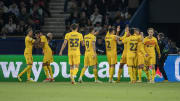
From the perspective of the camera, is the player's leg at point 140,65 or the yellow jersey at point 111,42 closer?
the player's leg at point 140,65

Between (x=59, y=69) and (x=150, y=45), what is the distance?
4.30 m

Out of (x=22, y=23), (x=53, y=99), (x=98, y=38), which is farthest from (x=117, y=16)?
(x=53, y=99)

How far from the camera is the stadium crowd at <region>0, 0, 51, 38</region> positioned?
91.7 ft

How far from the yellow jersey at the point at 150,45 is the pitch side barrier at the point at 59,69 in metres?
1.95

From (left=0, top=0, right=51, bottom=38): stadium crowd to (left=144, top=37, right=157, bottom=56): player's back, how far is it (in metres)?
8.31

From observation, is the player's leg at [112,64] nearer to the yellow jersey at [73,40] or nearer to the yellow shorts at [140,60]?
the yellow shorts at [140,60]

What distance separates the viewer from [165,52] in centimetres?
2239

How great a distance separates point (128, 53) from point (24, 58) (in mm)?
4939

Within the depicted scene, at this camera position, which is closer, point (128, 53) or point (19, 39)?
point (128, 53)

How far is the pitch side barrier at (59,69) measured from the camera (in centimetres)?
2270

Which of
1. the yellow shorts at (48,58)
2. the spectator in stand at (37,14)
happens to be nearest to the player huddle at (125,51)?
the yellow shorts at (48,58)

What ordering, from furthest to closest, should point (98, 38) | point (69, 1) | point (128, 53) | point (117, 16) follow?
1. point (69, 1)
2. point (117, 16)
3. point (98, 38)
4. point (128, 53)

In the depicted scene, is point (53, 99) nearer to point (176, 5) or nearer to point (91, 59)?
point (91, 59)

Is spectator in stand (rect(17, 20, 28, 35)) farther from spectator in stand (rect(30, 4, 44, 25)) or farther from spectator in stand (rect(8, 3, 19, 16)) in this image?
spectator in stand (rect(8, 3, 19, 16))
